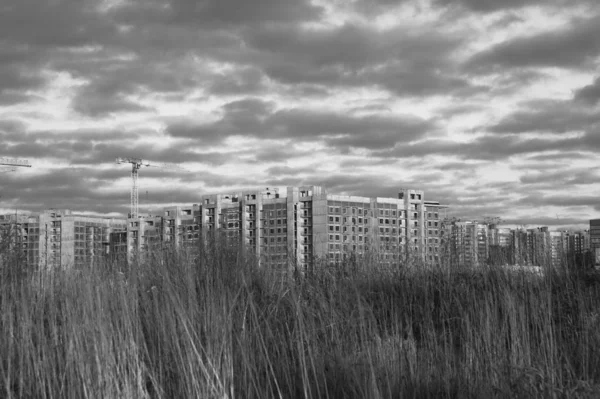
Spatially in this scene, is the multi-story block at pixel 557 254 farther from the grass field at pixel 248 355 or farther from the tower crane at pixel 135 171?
the tower crane at pixel 135 171

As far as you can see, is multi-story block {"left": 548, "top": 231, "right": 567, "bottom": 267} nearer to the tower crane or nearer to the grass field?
the grass field

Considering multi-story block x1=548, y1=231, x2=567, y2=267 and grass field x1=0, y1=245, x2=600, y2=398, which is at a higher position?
multi-story block x1=548, y1=231, x2=567, y2=267

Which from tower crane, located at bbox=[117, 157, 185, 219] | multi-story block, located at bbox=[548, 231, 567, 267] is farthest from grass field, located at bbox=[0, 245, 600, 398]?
tower crane, located at bbox=[117, 157, 185, 219]

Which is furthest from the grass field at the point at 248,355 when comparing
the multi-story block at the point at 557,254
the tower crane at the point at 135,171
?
the tower crane at the point at 135,171

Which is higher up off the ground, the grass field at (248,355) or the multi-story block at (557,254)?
the multi-story block at (557,254)

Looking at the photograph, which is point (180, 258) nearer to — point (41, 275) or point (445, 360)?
point (41, 275)

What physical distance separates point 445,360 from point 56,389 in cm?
302

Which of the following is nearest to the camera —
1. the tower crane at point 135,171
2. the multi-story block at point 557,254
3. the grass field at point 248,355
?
the grass field at point 248,355

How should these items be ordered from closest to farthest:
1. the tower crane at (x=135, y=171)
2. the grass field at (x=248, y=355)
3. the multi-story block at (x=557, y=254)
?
the grass field at (x=248, y=355) < the multi-story block at (x=557, y=254) < the tower crane at (x=135, y=171)

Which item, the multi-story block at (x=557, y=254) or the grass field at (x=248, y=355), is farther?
the multi-story block at (x=557, y=254)

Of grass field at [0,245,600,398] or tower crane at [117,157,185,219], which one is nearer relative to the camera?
grass field at [0,245,600,398]

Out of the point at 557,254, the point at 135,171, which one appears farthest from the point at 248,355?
the point at 135,171

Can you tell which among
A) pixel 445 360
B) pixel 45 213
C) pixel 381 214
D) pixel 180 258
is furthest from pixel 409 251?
pixel 45 213

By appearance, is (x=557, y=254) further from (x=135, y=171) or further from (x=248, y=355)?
(x=135, y=171)
